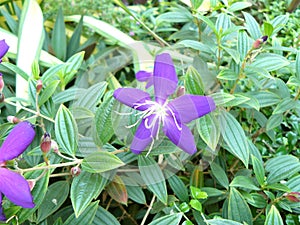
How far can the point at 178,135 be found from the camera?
673 mm

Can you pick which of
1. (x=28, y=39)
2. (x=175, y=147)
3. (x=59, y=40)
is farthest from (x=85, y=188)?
(x=59, y=40)

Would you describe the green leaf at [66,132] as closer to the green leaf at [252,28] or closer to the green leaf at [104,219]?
the green leaf at [104,219]

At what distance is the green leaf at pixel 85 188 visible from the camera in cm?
Result: 69

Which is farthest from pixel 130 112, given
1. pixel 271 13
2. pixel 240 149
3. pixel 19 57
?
pixel 271 13

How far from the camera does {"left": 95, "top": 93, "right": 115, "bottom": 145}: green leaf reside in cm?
75

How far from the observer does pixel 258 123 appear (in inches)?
41.8

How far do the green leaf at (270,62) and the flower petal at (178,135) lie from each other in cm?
28

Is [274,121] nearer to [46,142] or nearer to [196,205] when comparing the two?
[196,205]

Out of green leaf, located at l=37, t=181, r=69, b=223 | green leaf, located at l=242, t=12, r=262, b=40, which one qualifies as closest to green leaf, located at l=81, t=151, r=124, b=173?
green leaf, located at l=37, t=181, r=69, b=223

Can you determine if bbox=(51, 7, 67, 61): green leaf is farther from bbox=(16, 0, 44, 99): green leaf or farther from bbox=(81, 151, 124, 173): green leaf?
bbox=(81, 151, 124, 173): green leaf

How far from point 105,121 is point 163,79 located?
0.13 meters

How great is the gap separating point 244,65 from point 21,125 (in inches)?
17.0

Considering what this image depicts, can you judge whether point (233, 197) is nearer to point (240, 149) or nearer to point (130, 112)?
point (240, 149)

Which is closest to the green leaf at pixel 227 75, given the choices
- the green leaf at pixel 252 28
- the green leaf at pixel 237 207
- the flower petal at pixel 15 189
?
the green leaf at pixel 252 28
